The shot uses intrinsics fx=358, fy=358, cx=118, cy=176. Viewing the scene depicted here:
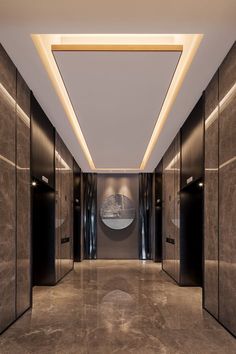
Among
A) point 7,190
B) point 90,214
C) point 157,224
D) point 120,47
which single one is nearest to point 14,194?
point 7,190

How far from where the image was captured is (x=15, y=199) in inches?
Result: 214

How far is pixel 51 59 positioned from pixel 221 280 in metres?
4.11

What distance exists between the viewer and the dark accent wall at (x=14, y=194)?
4.84m

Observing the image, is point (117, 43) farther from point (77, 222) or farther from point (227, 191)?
point (77, 222)

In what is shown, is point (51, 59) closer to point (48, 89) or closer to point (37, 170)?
point (48, 89)

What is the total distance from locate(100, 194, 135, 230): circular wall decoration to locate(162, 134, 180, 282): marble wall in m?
4.29

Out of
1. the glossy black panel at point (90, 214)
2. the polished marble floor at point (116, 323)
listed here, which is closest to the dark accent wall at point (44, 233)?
the polished marble floor at point (116, 323)

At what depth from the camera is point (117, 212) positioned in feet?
51.7

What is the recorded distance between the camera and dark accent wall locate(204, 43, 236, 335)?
188 inches

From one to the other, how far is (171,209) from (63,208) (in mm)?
3050

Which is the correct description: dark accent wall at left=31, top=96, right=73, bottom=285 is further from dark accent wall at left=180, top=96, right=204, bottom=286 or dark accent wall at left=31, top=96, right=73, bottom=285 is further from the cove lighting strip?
dark accent wall at left=180, top=96, right=204, bottom=286

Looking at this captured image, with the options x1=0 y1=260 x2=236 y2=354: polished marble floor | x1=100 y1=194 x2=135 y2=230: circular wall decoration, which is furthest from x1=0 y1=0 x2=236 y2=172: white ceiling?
x1=100 y1=194 x2=135 y2=230: circular wall decoration

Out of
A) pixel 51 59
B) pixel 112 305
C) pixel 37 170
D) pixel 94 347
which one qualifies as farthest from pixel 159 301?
pixel 51 59

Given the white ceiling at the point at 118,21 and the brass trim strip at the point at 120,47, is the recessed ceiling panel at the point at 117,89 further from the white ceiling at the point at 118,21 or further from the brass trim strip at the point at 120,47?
the white ceiling at the point at 118,21
